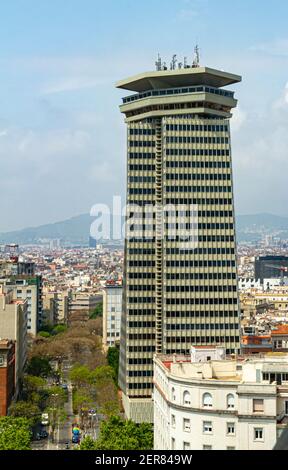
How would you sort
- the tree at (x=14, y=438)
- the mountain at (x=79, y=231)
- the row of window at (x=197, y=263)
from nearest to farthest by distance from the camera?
the tree at (x=14, y=438) < the row of window at (x=197, y=263) < the mountain at (x=79, y=231)

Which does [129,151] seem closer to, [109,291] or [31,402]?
[31,402]

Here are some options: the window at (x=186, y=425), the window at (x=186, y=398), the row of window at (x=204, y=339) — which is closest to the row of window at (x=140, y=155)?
the row of window at (x=204, y=339)

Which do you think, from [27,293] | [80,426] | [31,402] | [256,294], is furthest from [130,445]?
[256,294]

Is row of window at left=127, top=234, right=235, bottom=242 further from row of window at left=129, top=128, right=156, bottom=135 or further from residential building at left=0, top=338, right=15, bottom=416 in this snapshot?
residential building at left=0, top=338, right=15, bottom=416

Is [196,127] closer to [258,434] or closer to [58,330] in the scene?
[258,434]

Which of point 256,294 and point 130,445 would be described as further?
point 256,294

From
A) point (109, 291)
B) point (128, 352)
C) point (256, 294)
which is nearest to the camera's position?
point (128, 352)

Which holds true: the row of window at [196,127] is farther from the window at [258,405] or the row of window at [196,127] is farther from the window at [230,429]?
the window at [258,405]

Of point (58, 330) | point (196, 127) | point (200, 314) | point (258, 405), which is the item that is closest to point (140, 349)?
point (200, 314)
